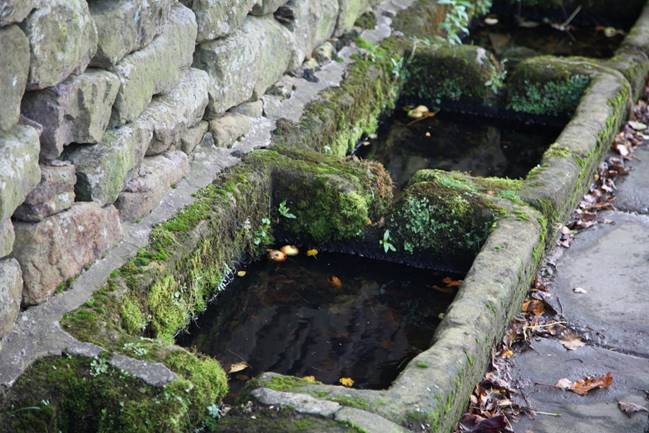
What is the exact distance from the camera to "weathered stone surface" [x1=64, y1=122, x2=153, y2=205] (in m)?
4.06

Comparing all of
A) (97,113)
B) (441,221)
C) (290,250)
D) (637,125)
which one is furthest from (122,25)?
(637,125)

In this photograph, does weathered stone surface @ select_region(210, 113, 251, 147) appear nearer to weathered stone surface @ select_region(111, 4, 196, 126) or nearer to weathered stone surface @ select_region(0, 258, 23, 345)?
weathered stone surface @ select_region(111, 4, 196, 126)

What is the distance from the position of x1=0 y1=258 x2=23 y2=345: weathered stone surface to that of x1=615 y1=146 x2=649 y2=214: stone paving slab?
3.48 m

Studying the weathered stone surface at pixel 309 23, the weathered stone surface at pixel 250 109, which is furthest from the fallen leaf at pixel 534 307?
the weathered stone surface at pixel 309 23

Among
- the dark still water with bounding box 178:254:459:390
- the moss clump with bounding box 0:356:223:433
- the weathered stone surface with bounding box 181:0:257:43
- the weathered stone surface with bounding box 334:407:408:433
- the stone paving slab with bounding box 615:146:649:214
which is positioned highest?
the weathered stone surface with bounding box 181:0:257:43

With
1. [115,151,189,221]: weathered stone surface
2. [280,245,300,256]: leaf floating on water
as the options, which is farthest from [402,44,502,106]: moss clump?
[115,151,189,221]: weathered stone surface

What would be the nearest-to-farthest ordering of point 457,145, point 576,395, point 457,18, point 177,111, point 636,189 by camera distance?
1. point 576,395
2. point 177,111
3. point 636,189
4. point 457,145
5. point 457,18

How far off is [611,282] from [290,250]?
5.14ft

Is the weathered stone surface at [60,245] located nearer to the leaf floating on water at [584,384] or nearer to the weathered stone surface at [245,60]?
the weathered stone surface at [245,60]

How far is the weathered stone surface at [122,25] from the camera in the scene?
4.04m

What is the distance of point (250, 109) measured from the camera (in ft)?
18.3

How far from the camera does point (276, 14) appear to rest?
588 cm

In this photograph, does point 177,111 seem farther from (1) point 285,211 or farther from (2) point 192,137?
(1) point 285,211

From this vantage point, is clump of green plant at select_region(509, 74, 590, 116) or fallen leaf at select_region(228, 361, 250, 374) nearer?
fallen leaf at select_region(228, 361, 250, 374)
